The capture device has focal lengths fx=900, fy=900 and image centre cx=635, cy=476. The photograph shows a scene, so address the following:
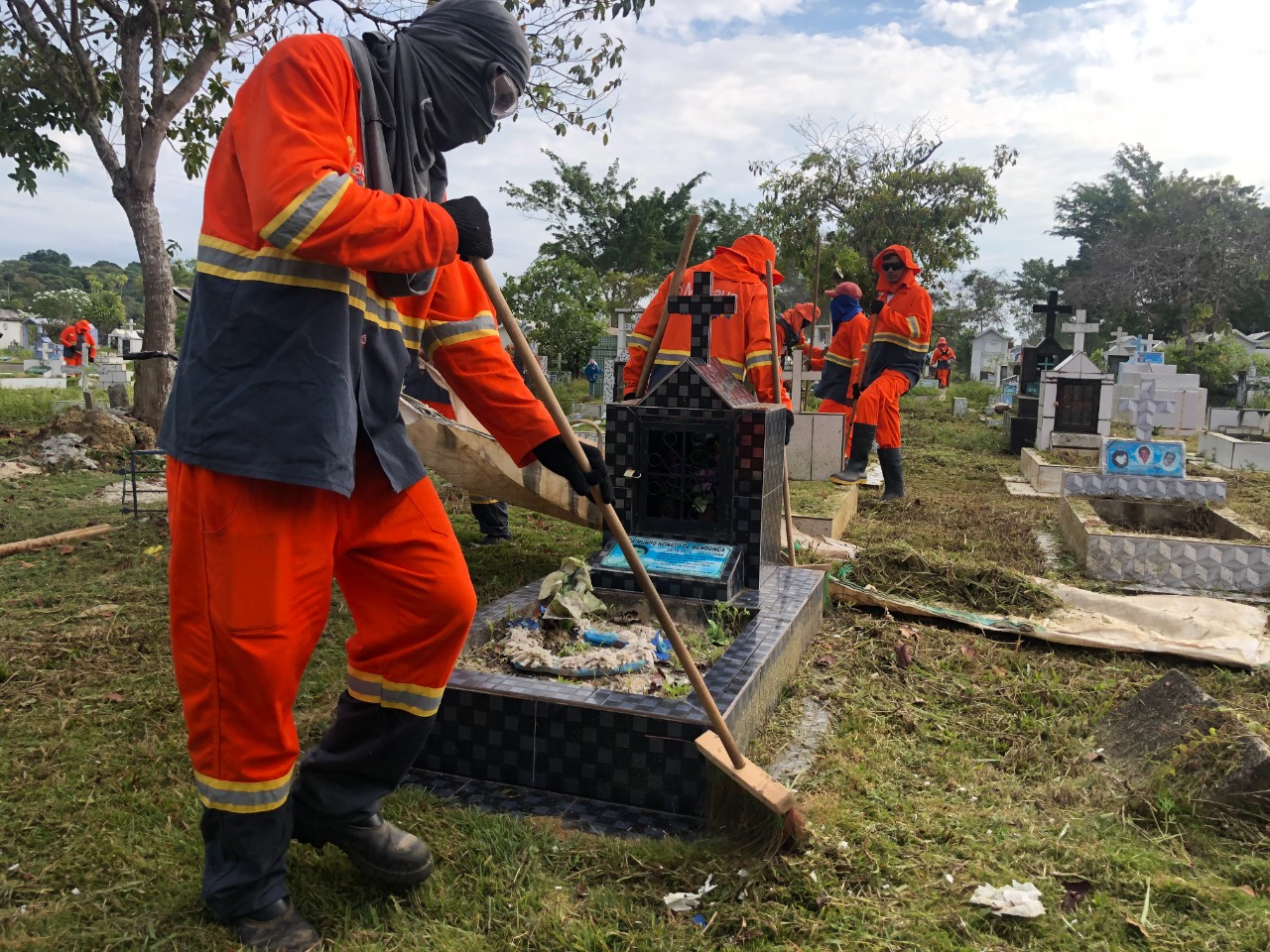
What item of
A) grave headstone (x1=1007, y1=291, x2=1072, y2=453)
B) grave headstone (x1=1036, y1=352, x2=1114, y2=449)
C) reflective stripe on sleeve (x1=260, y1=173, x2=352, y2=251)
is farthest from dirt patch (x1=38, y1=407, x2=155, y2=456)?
grave headstone (x1=1007, y1=291, x2=1072, y2=453)

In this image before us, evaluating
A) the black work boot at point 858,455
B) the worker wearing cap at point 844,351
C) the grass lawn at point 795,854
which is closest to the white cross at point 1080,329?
the worker wearing cap at point 844,351

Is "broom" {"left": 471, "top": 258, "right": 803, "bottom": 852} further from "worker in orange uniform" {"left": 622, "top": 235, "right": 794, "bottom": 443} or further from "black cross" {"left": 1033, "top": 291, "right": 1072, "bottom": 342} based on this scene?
"black cross" {"left": 1033, "top": 291, "right": 1072, "bottom": 342}

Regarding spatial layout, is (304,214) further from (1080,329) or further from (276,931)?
(1080,329)

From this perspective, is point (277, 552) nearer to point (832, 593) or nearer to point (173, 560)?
point (173, 560)

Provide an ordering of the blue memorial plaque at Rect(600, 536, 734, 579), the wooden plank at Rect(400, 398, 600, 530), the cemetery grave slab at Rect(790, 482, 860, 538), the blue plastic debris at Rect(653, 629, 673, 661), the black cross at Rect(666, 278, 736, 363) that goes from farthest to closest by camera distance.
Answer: the cemetery grave slab at Rect(790, 482, 860, 538) → the wooden plank at Rect(400, 398, 600, 530) → the black cross at Rect(666, 278, 736, 363) → the blue memorial plaque at Rect(600, 536, 734, 579) → the blue plastic debris at Rect(653, 629, 673, 661)

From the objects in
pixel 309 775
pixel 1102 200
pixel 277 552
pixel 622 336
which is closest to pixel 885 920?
pixel 309 775

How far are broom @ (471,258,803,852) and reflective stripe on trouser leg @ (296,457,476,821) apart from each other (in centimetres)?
43

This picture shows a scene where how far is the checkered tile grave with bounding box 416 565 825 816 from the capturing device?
9.29 ft

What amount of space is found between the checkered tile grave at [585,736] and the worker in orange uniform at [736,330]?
11.3 ft

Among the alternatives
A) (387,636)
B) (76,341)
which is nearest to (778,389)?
A: (387,636)

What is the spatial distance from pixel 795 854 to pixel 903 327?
21.8ft

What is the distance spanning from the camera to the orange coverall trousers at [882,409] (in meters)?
8.35

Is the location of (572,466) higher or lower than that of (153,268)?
lower

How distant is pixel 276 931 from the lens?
209 centimetres
